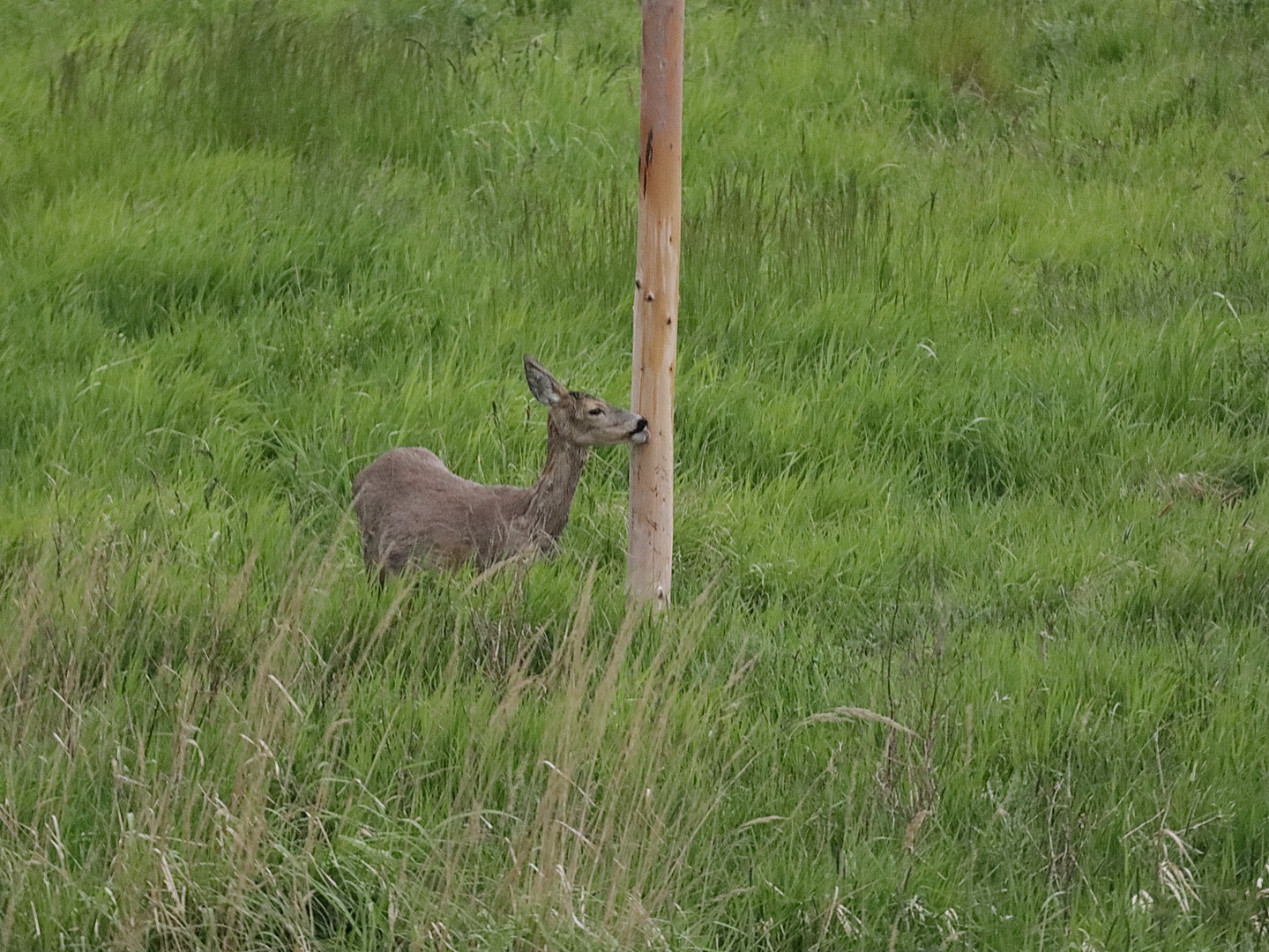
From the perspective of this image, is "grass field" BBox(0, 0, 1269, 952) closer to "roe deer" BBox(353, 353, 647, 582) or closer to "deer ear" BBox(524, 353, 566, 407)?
"roe deer" BBox(353, 353, 647, 582)

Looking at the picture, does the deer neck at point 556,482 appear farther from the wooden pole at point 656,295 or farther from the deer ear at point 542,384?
the wooden pole at point 656,295

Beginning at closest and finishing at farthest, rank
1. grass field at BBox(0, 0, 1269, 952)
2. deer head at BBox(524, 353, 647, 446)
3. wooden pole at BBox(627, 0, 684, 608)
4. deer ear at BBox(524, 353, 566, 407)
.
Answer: grass field at BBox(0, 0, 1269, 952)
wooden pole at BBox(627, 0, 684, 608)
deer head at BBox(524, 353, 647, 446)
deer ear at BBox(524, 353, 566, 407)

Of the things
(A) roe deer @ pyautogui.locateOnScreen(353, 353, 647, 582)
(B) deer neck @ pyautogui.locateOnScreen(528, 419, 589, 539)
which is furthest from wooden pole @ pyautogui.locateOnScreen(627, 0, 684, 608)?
(B) deer neck @ pyautogui.locateOnScreen(528, 419, 589, 539)

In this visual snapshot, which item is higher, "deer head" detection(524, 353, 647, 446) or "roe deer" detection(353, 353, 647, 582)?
"deer head" detection(524, 353, 647, 446)

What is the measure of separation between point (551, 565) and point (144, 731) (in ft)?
6.61

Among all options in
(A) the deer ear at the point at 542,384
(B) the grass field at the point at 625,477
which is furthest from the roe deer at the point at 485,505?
(B) the grass field at the point at 625,477

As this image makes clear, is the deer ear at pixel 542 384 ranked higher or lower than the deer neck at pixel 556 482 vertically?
higher

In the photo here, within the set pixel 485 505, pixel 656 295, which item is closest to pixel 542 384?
pixel 485 505

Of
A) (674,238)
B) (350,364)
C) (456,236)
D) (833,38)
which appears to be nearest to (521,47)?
(833,38)

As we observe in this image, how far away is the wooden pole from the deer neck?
412 millimetres

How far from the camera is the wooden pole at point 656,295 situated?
5227 millimetres

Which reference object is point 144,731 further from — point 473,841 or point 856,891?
point 856,891

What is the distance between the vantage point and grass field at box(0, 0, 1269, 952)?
12.2ft

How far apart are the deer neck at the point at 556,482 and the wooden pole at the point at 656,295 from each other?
412mm
